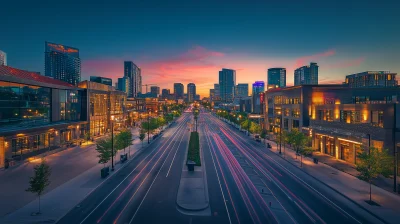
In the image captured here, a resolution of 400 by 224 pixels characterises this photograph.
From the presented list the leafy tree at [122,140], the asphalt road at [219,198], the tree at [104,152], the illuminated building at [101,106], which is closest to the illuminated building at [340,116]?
the asphalt road at [219,198]

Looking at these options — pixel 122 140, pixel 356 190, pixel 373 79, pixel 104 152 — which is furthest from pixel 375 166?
pixel 373 79

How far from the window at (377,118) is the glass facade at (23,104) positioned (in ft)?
194

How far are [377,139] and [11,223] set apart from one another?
43.5 metres

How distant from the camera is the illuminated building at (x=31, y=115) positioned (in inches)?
1368

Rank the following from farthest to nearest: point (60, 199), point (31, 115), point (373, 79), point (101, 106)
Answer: point (373, 79), point (101, 106), point (31, 115), point (60, 199)

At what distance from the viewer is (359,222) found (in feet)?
57.6

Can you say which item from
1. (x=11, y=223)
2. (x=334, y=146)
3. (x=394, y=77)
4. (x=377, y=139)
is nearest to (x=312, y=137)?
(x=334, y=146)

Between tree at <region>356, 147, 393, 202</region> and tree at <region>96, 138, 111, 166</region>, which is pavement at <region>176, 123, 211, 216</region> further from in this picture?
tree at <region>356, 147, 393, 202</region>

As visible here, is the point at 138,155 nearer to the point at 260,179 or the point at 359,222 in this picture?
the point at 260,179

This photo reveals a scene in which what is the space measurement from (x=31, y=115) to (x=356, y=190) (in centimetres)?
5379

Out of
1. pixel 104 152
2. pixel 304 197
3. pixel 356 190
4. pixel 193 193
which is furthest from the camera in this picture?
pixel 104 152

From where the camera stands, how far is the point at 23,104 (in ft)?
127

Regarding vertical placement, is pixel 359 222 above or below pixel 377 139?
below

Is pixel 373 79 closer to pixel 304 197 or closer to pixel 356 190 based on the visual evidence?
pixel 356 190
